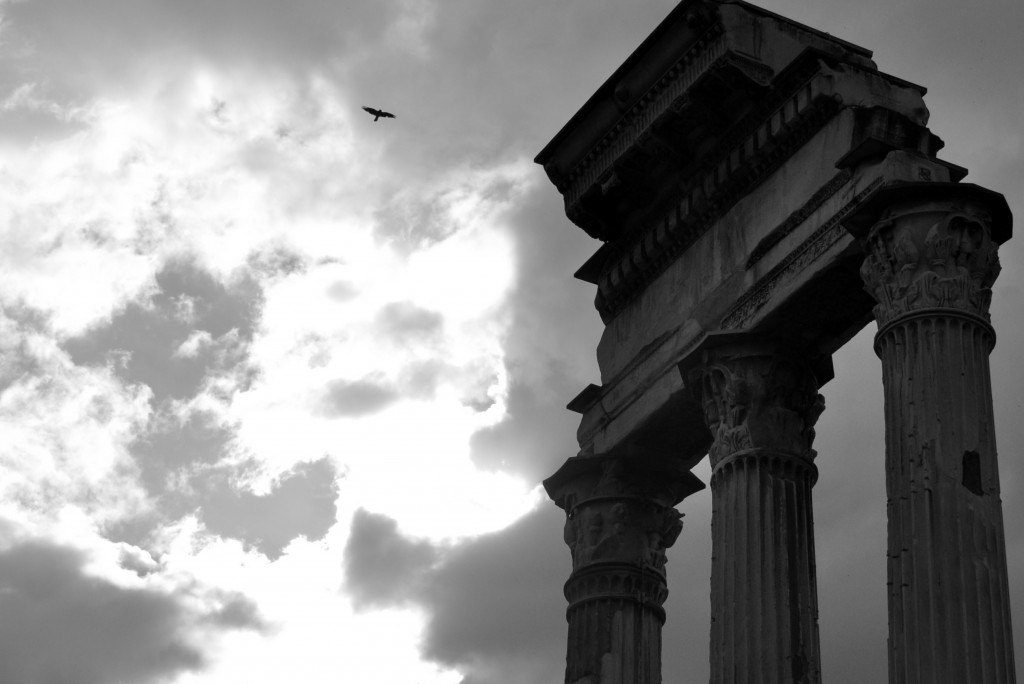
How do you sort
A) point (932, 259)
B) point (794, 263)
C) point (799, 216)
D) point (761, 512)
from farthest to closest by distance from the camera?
point (799, 216), point (794, 263), point (761, 512), point (932, 259)

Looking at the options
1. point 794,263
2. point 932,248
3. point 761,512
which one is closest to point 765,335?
point 794,263

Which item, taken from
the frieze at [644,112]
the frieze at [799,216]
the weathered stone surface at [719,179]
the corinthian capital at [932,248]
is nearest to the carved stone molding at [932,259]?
the corinthian capital at [932,248]

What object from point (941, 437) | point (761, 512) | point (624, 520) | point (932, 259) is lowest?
point (941, 437)

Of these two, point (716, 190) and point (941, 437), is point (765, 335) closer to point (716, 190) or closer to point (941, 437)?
point (716, 190)

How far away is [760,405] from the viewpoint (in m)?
21.6

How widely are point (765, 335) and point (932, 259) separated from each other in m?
2.80

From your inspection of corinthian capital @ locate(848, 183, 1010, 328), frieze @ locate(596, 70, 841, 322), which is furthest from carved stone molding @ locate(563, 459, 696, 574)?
corinthian capital @ locate(848, 183, 1010, 328)

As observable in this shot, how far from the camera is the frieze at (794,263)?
20894 mm

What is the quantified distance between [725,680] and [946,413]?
3.63 m

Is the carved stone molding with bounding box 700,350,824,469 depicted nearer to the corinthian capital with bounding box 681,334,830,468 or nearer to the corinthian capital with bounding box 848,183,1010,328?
the corinthian capital with bounding box 681,334,830,468

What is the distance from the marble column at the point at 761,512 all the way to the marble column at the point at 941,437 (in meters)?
2.22

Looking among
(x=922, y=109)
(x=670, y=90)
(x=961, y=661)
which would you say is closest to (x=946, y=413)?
(x=961, y=661)

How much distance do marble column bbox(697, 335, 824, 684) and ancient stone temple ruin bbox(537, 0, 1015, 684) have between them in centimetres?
2

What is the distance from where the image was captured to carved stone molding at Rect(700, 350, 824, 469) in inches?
846
